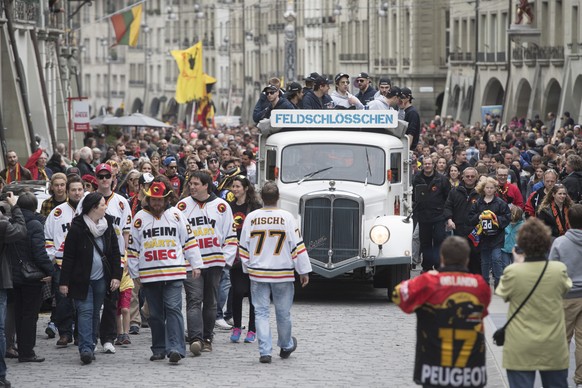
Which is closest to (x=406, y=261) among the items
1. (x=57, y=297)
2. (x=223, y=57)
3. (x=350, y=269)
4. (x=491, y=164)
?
(x=350, y=269)

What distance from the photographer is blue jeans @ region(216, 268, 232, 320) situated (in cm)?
1759

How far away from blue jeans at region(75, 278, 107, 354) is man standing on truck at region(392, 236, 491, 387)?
17.1ft

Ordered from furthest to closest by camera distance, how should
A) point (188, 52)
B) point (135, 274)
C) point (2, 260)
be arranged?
point (188, 52) → point (135, 274) → point (2, 260)

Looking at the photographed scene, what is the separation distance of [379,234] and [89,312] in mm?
5831

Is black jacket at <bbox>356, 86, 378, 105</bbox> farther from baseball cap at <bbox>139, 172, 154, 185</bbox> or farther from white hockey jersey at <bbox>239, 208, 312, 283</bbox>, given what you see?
white hockey jersey at <bbox>239, 208, 312, 283</bbox>

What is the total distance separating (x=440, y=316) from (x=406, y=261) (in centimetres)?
965

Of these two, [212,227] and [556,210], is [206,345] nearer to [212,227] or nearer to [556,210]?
[212,227]

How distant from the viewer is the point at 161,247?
49.0 feet

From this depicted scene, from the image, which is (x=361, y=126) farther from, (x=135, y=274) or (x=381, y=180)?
(x=135, y=274)

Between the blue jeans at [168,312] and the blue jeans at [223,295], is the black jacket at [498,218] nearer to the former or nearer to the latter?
the blue jeans at [223,295]

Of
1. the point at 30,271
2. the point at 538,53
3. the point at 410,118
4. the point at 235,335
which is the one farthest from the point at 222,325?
the point at 538,53

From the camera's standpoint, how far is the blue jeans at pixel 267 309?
15.0 meters

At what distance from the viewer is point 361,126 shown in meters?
21.4

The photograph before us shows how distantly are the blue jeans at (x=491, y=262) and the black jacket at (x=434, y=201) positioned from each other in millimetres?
1851
